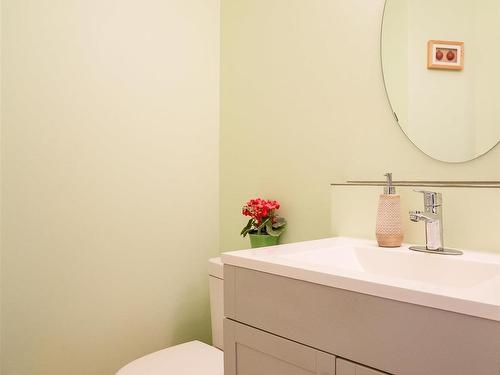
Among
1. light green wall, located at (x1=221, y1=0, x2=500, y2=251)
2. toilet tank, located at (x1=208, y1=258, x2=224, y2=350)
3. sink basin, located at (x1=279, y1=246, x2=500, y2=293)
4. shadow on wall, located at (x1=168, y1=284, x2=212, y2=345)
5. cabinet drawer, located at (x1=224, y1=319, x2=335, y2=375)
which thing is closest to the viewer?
cabinet drawer, located at (x1=224, y1=319, x2=335, y2=375)

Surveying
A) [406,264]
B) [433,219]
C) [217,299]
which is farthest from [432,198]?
[217,299]

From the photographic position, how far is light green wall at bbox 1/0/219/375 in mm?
1430

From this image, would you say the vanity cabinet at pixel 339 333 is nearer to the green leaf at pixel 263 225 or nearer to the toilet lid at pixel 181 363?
the toilet lid at pixel 181 363

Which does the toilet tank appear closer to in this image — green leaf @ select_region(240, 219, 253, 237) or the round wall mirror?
green leaf @ select_region(240, 219, 253, 237)

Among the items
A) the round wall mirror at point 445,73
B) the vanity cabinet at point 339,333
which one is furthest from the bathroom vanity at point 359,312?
the round wall mirror at point 445,73

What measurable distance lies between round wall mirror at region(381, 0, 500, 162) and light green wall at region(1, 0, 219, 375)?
0.93 m

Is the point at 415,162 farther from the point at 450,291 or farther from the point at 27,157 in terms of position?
the point at 27,157

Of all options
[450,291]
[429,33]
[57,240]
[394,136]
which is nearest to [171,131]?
[57,240]

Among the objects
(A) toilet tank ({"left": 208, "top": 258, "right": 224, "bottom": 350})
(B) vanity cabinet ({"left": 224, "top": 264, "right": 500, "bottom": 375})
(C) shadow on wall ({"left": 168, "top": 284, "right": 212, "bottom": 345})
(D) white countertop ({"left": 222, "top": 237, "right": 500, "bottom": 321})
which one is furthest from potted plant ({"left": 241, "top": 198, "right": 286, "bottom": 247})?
(B) vanity cabinet ({"left": 224, "top": 264, "right": 500, "bottom": 375})

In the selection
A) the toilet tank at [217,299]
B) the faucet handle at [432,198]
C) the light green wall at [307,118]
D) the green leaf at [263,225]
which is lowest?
the toilet tank at [217,299]

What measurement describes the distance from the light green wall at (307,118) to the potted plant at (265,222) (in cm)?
5

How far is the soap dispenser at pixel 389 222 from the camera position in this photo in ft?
3.84

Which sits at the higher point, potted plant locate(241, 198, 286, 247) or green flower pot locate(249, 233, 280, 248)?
potted plant locate(241, 198, 286, 247)

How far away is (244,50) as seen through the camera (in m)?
1.84
